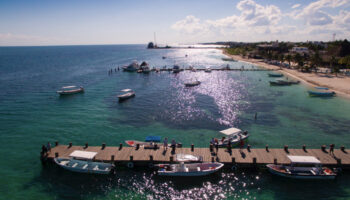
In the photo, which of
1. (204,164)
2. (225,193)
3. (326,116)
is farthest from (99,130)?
(326,116)

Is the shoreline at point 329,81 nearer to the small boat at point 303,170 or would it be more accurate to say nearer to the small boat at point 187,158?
the small boat at point 303,170

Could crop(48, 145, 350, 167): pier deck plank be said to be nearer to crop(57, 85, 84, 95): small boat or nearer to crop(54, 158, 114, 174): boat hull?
crop(54, 158, 114, 174): boat hull

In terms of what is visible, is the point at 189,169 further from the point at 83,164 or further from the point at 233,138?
the point at 83,164

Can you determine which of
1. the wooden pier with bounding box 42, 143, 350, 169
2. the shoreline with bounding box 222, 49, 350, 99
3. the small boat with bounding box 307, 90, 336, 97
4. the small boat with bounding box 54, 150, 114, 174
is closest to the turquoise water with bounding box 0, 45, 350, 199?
the small boat with bounding box 54, 150, 114, 174

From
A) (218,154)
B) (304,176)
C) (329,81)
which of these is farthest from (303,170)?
(329,81)

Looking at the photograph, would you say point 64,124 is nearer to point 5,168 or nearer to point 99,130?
point 99,130

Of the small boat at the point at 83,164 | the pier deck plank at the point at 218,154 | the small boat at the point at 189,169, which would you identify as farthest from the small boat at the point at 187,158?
the small boat at the point at 83,164

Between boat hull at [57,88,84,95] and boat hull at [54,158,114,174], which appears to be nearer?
boat hull at [54,158,114,174]
